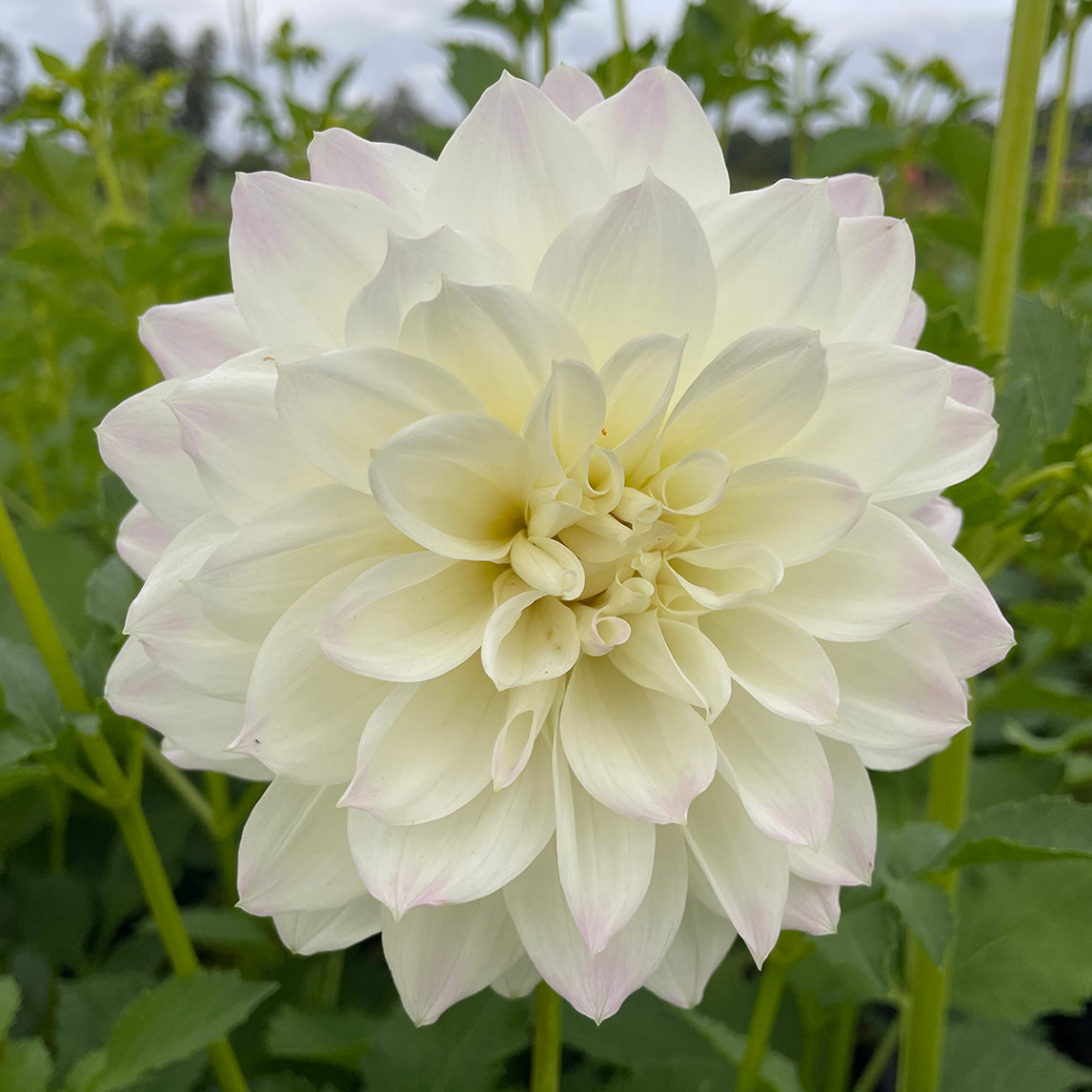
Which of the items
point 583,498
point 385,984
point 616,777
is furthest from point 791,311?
point 385,984

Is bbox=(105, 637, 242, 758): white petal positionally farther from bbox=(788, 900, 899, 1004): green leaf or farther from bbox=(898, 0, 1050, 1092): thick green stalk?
bbox=(898, 0, 1050, 1092): thick green stalk

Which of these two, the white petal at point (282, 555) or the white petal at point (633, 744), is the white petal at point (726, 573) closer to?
the white petal at point (633, 744)

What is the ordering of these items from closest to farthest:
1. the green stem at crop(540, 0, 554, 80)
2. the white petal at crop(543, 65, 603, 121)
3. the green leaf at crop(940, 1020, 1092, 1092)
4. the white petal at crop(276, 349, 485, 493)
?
the white petal at crop(276, 349, 485, 493)
the white petal at crop(543, 65, 603, 121)
the green leaf at crop(940, 1020, 1092, 1092)
the green stem at crop(540, 0, 554, 80)

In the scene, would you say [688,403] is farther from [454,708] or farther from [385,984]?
[385,984]

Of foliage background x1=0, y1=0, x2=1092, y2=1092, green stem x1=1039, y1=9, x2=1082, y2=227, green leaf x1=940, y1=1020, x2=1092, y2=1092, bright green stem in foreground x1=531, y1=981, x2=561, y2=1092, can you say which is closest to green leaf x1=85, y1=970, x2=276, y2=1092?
foliage background x1=0, y1=0, x2=1092, y2=1092

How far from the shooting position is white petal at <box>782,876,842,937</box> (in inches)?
31.3

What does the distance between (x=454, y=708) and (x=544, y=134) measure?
17.9 inches

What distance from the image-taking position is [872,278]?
79 cm

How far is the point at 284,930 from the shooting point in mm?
837

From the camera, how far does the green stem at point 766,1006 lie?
99 cm

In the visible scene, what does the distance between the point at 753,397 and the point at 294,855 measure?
0.51 metres

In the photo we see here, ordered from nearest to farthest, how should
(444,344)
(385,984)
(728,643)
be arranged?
1. (444,344)
2. (728,643)
3. (385,984)

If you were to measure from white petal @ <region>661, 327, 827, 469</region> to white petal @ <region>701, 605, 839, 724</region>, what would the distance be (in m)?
0.13

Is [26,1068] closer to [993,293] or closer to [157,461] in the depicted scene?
[157,461]
